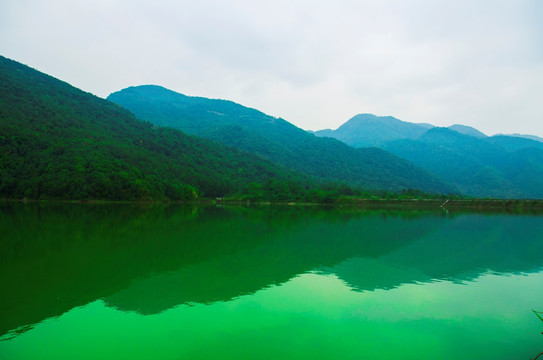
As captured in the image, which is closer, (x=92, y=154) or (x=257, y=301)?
(x=257, y=301)

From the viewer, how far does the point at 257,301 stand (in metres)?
8.83

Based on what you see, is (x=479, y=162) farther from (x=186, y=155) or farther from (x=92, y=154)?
(x=92, y=154)

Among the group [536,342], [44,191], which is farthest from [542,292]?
[44,191]

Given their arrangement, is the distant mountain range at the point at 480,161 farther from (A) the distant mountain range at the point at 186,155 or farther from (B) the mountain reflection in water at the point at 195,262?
(B) the mountain reflection in water at the point at 195,262

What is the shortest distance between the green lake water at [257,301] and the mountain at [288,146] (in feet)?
313

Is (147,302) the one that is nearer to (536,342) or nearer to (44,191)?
(536,342)

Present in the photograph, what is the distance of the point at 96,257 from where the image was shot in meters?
12.6

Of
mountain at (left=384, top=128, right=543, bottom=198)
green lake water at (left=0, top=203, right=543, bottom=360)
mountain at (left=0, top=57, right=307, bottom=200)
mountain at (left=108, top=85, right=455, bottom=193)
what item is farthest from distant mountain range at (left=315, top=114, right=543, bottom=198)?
green lake water at (left=0, top=203, right=543, bottom=360)

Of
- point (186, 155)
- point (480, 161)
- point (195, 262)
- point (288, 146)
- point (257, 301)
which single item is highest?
point (288, 146)

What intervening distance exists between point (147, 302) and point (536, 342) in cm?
874

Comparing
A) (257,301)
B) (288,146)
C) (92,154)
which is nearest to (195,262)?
(257,301)

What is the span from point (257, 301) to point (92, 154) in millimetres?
59926

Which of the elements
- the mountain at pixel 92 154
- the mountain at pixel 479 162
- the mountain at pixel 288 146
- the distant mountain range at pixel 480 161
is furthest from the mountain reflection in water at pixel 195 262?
the distant mountain range at pixel 480 161

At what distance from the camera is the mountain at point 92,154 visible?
51.1m
